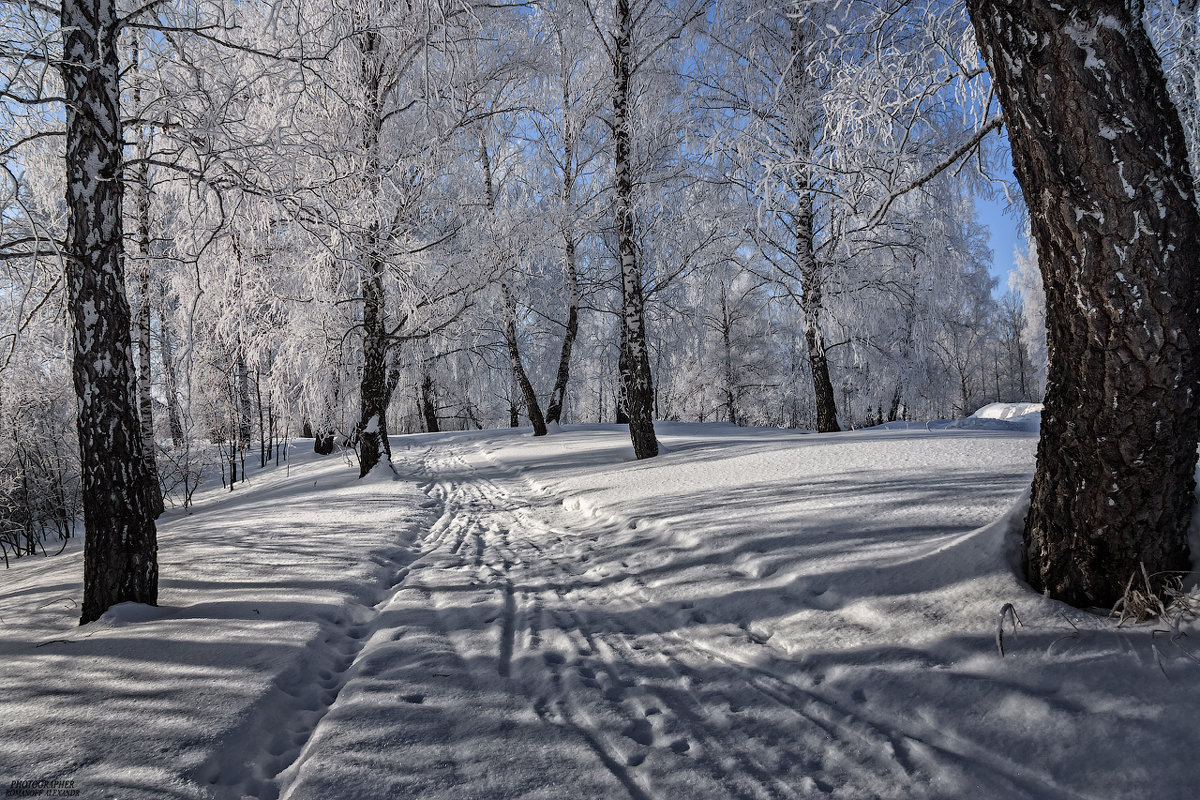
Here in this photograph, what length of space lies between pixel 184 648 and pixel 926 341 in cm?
1663

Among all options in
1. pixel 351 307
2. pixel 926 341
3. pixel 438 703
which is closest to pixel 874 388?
pixel 926 341

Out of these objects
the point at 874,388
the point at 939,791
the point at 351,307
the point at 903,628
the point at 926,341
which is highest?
the point at 351,307

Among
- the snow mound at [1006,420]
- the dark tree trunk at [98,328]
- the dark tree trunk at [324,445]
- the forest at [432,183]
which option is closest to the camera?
the dark tree trunk at [98,328]

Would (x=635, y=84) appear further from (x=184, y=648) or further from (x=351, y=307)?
(x=184, y=648)

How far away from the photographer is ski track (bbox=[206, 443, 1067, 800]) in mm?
1871

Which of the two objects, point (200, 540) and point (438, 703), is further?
point (200, 540)

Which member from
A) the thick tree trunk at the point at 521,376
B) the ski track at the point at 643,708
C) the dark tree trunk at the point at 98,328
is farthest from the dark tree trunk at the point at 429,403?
the ski track at the point at 643,708

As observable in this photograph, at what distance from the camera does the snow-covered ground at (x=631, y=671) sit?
6.08 feet

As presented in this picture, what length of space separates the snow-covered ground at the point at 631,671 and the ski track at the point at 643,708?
0.01m

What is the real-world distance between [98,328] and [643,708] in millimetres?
3703

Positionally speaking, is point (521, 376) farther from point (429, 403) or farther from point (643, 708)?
point (643, 708)

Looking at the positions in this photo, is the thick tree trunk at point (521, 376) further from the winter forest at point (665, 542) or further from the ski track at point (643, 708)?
the ski track at point (643, 708)

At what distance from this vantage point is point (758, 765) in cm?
196

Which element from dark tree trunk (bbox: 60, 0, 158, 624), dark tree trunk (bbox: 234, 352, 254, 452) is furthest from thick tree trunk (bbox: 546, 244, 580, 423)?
dark tree trunk (bbox: 60, 0, 158, 624)
